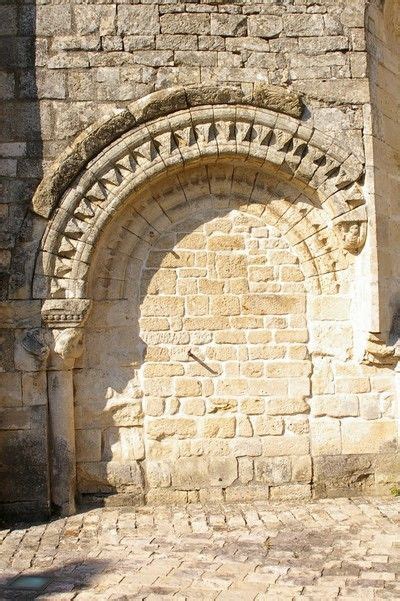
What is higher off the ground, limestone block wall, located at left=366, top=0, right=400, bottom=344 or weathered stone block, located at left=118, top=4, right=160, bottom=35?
weathered stone block, located at left=118, top=4, right=160, bottom=35

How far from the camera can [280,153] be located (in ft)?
21.8

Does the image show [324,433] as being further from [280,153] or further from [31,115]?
[31,115]

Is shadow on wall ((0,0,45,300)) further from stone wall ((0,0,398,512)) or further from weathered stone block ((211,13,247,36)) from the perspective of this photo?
weathered stone block ((211,13,247,36))

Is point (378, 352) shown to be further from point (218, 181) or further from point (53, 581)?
point (53, 581)

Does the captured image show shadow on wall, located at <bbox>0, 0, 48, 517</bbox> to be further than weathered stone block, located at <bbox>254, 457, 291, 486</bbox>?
No

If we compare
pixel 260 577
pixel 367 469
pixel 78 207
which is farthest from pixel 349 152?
pixel 260 577

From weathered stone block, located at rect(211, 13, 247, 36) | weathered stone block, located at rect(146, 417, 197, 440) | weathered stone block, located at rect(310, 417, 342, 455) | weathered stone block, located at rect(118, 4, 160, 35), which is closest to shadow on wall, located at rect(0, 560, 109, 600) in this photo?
weathered stone block, located at rect(146, 417, 197, 440)

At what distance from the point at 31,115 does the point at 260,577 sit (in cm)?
442

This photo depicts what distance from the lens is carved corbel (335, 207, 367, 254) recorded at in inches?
261

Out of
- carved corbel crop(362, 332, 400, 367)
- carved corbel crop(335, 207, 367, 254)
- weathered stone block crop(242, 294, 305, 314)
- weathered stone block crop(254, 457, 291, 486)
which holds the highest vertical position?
carved corbel crop(335, 207, 367, 254)

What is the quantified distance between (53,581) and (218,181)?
3.92 meters

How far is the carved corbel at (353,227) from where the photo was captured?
6.64 metres

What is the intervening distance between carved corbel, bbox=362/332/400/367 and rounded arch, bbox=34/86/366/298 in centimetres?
75

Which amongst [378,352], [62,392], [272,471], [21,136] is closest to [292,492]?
[272,471]
